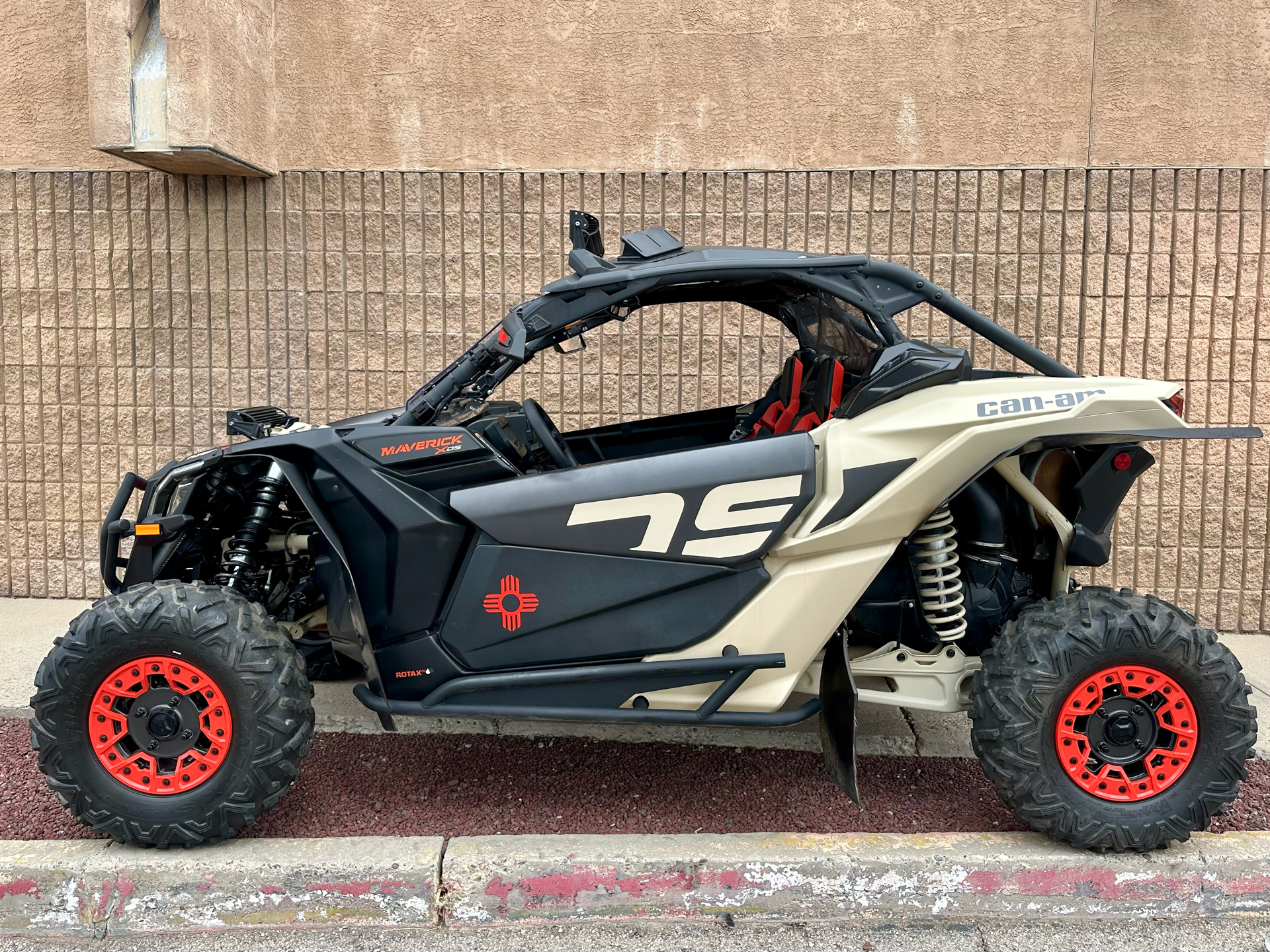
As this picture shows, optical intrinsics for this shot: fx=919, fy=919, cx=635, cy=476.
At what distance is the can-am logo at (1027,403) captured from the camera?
10.4ft

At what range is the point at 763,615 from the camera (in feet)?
Result: 10.7

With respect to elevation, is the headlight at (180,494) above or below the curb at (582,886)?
above

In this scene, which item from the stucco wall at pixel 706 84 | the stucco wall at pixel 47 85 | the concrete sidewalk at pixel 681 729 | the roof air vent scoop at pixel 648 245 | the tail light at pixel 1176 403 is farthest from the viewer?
the stucco wall at pixel 47 85

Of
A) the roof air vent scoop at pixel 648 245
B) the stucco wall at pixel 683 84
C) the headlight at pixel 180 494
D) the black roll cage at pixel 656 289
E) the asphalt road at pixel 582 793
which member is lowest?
the asphalt road at pixel 582 793

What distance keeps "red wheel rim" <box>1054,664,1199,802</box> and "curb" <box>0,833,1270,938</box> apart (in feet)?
0.84

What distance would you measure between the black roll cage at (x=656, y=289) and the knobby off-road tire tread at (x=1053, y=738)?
3.23 ft

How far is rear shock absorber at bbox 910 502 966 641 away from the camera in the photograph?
11.3 feet

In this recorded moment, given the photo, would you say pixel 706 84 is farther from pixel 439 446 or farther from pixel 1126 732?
pixel 1126 732

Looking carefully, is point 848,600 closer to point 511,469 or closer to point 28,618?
point 511,469

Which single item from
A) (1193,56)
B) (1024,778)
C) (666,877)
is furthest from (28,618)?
(1193,56)

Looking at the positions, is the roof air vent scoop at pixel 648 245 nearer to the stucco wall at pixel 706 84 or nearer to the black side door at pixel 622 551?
the black side door at pixel 622 551

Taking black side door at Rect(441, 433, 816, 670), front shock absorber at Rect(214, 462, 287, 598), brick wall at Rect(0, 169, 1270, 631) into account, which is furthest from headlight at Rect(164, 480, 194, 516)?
brick wall at Rect(0, 169, 1270, 631)

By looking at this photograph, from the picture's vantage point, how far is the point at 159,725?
315cm

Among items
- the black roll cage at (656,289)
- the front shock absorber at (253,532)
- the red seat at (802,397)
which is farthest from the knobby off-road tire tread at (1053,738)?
the front shock absorber at (253,532)
